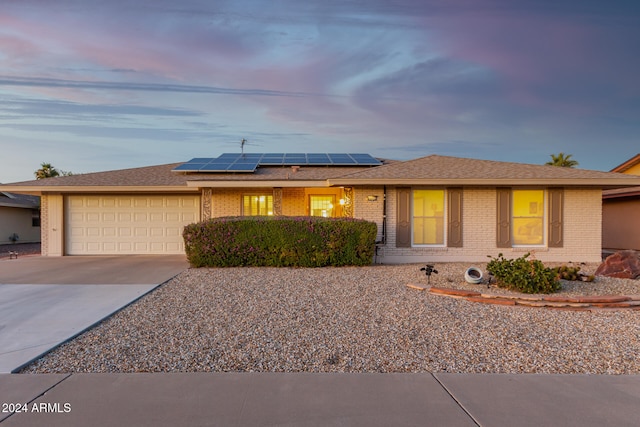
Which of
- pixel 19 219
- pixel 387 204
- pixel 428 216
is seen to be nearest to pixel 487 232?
pixel 428 216

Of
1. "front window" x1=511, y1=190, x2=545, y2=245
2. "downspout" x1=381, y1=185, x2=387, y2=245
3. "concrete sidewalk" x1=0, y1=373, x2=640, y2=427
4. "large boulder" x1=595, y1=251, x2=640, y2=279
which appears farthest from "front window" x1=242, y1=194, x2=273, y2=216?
"concrete sidewalk" x1=0, y1=373, x2=640, y2=427

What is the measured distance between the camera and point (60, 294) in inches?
290

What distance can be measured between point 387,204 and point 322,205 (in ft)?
12.3

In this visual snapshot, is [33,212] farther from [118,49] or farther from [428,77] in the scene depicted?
[428,77]

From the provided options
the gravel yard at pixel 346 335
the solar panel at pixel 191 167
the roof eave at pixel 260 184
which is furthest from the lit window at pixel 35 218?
the gravel yard at pixel 346 335

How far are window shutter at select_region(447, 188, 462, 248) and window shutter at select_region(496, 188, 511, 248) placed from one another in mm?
1243

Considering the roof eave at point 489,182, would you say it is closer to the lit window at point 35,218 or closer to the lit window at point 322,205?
the lit window at point 322,205

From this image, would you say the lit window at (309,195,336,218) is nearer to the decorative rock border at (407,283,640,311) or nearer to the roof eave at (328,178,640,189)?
the roof eave at (328,178,640,189)

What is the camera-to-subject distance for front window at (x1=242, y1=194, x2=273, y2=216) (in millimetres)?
14344

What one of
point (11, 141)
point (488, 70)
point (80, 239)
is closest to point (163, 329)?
point (80, 239)

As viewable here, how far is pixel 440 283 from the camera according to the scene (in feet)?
26.2

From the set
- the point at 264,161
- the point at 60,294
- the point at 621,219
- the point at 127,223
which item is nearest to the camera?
the point at 60,294

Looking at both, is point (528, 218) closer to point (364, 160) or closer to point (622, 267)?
point (622, 267)

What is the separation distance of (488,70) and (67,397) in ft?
58.5
